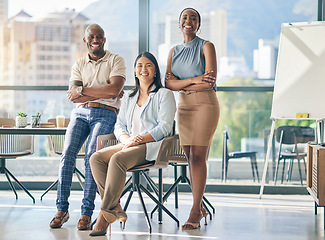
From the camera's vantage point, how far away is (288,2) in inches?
219

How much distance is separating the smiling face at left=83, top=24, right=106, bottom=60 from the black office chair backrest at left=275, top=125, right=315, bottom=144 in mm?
2483

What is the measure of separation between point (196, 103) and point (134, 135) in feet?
1.85

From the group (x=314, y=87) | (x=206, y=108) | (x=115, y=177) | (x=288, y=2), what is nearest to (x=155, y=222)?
(x=115, y=177)

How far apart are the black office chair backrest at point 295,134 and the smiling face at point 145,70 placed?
2.25 meters

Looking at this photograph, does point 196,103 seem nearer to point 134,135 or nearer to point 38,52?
point 134,135

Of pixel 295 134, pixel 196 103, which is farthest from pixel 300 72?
pixel 196 103

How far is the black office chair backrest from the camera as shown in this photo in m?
5.49

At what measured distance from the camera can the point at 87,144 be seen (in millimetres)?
3934

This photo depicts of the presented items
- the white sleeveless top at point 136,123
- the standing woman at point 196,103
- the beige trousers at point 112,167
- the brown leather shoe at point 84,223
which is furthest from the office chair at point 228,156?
the brown leather shoe at point 84,223

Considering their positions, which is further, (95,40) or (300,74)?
(300,74)

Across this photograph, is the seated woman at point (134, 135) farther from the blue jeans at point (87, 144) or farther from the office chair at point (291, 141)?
the office chair at point (291, 141)

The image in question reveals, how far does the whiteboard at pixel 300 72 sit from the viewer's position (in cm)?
500

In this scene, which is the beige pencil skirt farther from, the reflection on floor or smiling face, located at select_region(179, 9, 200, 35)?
the reflection on floor

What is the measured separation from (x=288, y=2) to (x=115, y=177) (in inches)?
131
